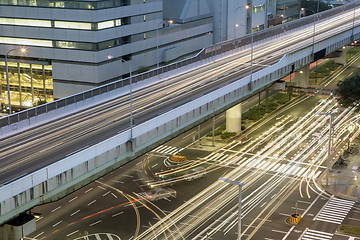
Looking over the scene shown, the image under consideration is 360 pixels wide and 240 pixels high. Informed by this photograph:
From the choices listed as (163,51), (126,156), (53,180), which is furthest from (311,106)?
(53,180)

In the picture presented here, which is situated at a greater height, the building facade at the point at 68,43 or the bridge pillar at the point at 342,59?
the building facade at the point at 68,43

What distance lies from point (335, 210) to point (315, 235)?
6.27 m

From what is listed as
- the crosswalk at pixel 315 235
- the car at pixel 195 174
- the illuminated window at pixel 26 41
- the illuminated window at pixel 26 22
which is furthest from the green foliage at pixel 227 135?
the illuminated window at pixel 26 22

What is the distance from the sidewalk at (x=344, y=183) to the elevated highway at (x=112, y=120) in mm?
14661

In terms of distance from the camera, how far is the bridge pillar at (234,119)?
81.8 m

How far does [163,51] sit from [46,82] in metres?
24.3

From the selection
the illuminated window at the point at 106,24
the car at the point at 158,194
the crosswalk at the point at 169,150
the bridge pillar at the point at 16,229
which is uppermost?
the illuminated window at the point at 106,24


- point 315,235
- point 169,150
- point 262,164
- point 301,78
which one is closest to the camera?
point 315,235

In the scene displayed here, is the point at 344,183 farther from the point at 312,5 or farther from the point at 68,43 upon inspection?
the point at 312,5

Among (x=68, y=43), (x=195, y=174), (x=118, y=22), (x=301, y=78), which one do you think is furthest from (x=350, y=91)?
(x=68, y=43)

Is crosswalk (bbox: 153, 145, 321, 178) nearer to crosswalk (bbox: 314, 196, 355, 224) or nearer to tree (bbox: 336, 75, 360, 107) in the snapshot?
crosswalk (bbox: 314, 196, 355, 224)

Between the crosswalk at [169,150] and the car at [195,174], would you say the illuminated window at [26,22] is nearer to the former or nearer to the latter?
the crosswalk at [169,150]

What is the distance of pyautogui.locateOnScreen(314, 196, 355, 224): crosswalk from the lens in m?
55.0

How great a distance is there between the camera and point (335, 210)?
57031mm
